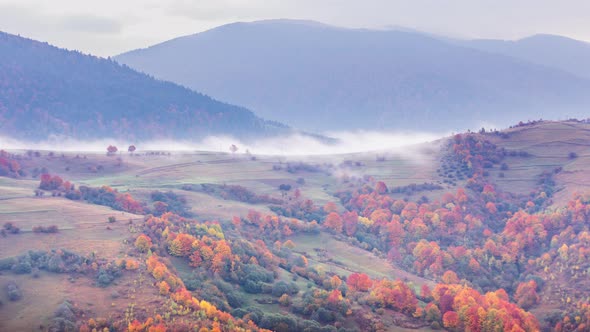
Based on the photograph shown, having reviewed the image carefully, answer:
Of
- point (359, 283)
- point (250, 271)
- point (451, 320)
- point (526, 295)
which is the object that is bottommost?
point (526, 295)

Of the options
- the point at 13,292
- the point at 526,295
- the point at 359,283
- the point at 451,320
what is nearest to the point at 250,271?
the point at 359,283

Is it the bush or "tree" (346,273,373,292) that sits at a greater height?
the bush

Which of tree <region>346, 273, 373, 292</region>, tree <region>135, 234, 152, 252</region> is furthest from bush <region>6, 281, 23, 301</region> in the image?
tree <region>346, 273, 373, 292</region>

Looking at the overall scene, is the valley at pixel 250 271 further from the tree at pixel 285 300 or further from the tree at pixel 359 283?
the tree at pixel 285 300

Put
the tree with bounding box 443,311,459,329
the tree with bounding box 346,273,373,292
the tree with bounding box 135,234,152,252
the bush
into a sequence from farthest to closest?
the tree with bounding box 346,273,373,292 → the tree with bounding box 135,234,152,252 → the tree with bounding box 443,311,459,329 → the bush

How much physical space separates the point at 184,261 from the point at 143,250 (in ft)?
31.5

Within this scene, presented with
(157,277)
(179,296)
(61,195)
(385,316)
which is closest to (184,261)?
(157,277)

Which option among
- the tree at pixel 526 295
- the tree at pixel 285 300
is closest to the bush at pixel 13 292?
the tree at pixel 285 300

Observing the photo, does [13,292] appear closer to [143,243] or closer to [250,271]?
[143,243]

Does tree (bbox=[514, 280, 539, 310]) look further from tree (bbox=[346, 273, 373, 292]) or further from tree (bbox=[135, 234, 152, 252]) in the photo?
tree (bbox=[135, 234, 152, 252])

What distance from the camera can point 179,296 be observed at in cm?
10856

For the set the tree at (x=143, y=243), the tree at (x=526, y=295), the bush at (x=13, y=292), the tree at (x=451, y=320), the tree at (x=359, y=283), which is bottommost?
the tree at (x=526, y=295)

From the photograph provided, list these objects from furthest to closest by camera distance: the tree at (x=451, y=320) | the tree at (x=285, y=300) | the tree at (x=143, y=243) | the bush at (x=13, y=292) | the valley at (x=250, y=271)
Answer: the tree at (x=143, y=243) → the tree at (x=285, y=300) → the tree at (x=451, y=320) → the valley at (x=250, y=271) → the bush at (x=13, y=292)

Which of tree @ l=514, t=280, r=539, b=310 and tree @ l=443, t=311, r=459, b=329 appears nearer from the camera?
tree @ l=443, t=311, r=459, b=329
